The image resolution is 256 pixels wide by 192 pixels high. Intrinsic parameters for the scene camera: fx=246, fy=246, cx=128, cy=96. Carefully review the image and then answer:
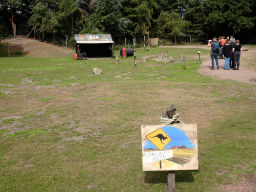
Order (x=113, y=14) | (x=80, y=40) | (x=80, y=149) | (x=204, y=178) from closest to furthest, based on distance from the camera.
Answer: (x=204, y=178)
(x=80, y=149)
(x=80, y=40)
(x=113, y=14)

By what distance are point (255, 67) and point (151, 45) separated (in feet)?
105

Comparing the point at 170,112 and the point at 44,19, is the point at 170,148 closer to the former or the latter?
the point at 170,112

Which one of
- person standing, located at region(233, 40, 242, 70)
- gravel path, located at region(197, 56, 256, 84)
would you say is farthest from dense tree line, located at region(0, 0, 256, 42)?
gravel path, located at region(197, 56, 256, 84)

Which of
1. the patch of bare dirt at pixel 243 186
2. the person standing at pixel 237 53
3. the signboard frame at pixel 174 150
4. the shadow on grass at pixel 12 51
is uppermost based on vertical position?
the shadow on grass at pixel 12 51

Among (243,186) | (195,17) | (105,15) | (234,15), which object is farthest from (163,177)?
(195,17)

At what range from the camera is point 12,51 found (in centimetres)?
3672

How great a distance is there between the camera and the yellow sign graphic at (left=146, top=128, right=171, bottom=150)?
3.75 metres

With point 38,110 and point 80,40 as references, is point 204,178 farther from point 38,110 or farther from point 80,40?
point 80,40

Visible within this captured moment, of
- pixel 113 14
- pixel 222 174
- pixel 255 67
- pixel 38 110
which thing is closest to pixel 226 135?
pixel 222 174

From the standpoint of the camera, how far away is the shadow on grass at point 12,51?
35250 millimetres

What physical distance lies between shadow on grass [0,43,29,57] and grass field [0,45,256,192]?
87.5ft

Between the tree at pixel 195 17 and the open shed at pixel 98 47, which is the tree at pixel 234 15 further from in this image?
the open shed at pixel 98 47

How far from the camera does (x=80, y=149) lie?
5.59 meters

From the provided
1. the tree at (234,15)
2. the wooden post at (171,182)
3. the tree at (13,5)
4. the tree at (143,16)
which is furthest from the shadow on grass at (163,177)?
the tree at (143,16)
